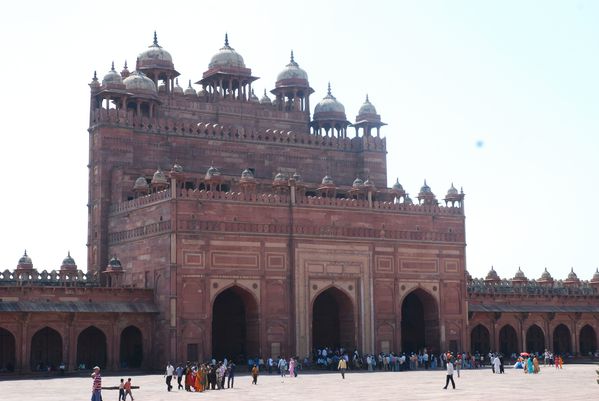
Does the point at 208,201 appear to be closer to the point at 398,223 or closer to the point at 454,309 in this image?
the point at 398,223

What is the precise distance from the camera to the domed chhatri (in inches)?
1730

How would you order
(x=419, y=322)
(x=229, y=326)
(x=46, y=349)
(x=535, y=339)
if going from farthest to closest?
(x=535, y=339) → (x=419, y=322) → (x=229, y=326) → (x=46, y=349)

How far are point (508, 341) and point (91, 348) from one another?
19.9 m

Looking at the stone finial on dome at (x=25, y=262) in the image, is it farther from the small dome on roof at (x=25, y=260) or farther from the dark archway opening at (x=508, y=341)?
the dark archway opening at (x=508, y=341)

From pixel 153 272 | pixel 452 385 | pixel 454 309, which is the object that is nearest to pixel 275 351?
pixel 153 272

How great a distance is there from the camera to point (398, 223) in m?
41.3

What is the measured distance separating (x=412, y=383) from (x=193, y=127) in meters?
17.4

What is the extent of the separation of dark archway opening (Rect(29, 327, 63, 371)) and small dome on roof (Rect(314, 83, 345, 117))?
16525 mm

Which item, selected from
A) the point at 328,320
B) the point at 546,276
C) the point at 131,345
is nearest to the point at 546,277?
the point at 546,276

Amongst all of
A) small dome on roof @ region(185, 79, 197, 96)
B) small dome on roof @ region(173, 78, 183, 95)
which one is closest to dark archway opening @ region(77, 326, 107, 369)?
small dome on roof @ region(173, 78, 183, 95)

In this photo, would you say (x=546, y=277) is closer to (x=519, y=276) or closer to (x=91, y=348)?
(x=519, y=276)

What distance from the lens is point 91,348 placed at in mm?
36875

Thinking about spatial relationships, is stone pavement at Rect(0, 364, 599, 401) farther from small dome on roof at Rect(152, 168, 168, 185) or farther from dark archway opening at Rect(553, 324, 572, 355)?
dark archway opening at Rect(553, 324, 572, 355)

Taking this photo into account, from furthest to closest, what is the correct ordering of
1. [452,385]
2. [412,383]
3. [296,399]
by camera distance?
[412,383], [452,385], [296,399]
